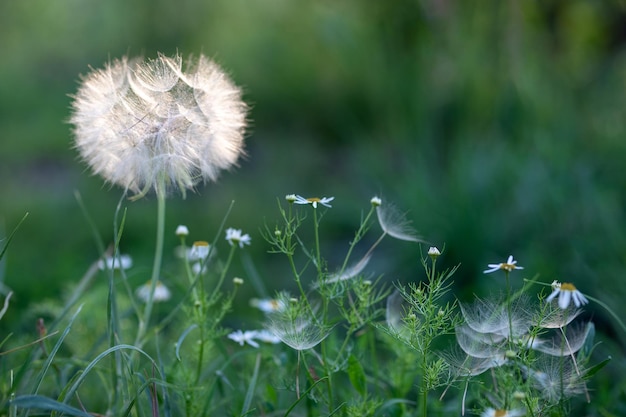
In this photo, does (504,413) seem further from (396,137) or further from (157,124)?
(396,137)

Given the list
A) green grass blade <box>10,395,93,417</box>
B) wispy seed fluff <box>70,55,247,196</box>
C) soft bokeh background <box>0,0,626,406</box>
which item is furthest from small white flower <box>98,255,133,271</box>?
soft bokeh background <box>0,0,626,406</box>

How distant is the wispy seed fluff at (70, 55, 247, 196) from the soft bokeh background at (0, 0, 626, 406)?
1.03 meters

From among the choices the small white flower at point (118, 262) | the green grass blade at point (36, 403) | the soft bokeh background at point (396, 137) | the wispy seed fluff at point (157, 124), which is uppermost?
the wispy seed fluff at point (157, 124)

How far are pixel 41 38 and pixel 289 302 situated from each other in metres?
7.06

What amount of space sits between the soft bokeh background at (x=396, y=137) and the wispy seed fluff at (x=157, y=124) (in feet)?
3.36

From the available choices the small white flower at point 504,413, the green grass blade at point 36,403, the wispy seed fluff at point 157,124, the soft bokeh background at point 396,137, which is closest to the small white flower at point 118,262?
the wispy seed fluff at point 157,124

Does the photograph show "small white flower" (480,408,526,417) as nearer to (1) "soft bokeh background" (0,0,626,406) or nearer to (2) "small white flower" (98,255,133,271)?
(2) "small white flower" (98,255,133,271)

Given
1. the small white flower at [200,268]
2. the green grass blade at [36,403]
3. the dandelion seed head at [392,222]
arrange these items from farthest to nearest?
the dandelion seed head at [392,222]
the small white flower at [200,268]
the green grass blade at [36,403]

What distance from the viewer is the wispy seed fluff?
171cm

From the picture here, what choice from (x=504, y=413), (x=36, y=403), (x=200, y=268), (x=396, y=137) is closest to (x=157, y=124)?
(x=200, y=268)

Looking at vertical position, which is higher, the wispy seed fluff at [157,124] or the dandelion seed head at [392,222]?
the wispy seed fluff at [157,124]

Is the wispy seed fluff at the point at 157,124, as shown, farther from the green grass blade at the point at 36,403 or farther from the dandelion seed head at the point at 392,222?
the green grass blade at the point at 36,403

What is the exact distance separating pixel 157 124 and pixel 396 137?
3110mm

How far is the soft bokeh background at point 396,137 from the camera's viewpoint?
353cm
